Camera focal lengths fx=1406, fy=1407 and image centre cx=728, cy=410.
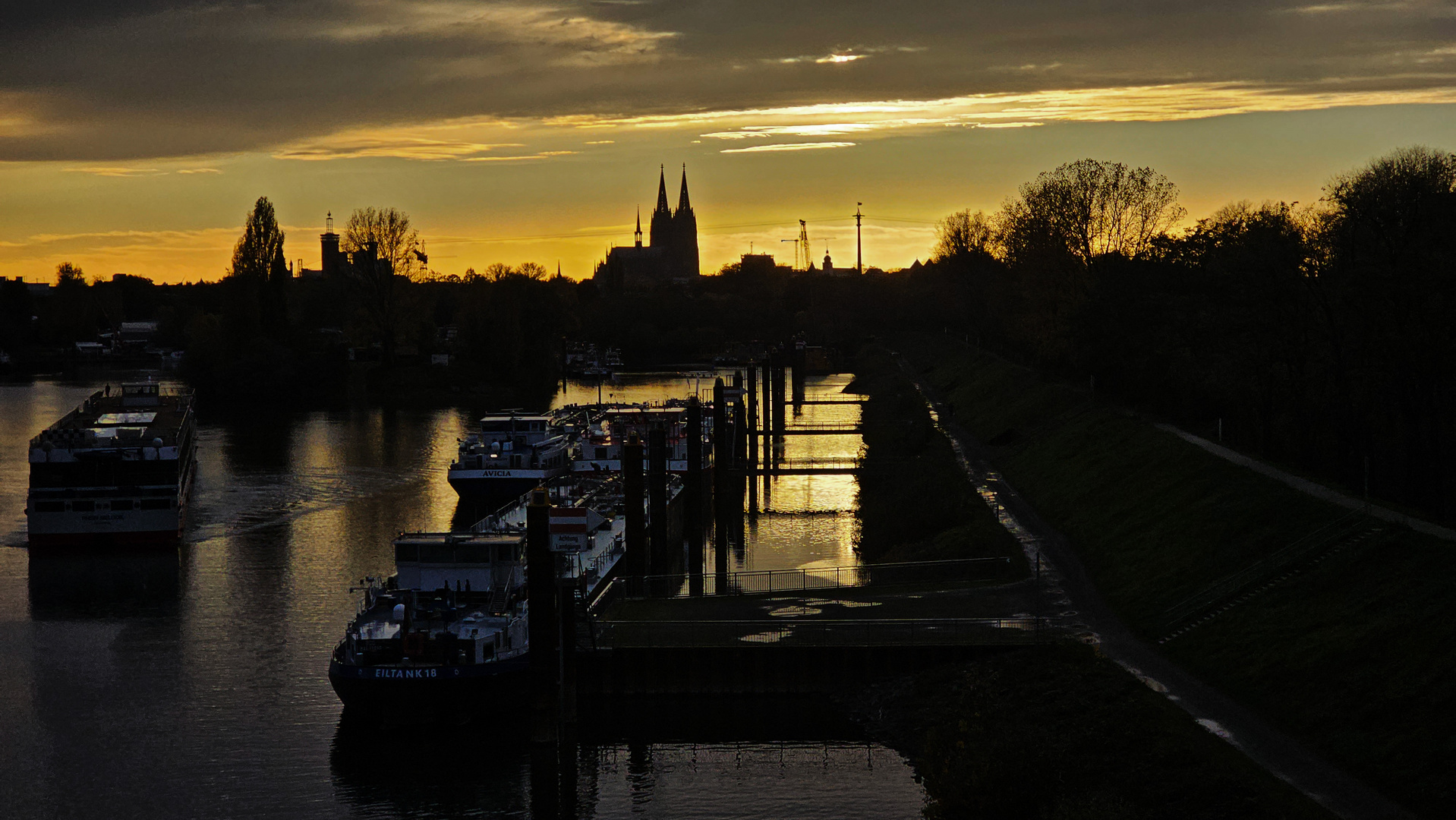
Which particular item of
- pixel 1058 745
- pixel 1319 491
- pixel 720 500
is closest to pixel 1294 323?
pixel 1319 491

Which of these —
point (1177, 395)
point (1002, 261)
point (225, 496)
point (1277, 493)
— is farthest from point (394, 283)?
point (1277, 493)

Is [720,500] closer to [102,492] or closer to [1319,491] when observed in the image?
[1319,491]

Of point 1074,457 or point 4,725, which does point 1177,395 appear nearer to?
point 1074,457

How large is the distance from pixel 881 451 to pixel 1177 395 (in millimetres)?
21218

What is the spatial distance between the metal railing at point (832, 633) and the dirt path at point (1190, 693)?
2.38 metres

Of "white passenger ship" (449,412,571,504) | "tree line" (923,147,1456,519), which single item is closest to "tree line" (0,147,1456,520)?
"tree line" (923,147,1456,519)

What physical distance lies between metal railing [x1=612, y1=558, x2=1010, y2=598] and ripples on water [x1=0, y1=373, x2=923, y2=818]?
8242mm

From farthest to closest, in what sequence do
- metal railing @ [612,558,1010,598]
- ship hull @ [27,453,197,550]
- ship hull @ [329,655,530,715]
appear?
ship hull @ [27,453,197,550]
metal railing @ [612,558,1010,598]
ship hull @ [329,655,530,715]

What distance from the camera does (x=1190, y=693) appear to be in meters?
33.2

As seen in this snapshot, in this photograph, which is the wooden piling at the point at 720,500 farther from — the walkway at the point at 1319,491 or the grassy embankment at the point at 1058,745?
the walkway at the point at 1319,491

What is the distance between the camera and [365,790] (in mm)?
33969

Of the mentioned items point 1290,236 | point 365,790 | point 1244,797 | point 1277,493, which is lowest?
point 365,790

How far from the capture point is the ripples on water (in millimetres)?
33281

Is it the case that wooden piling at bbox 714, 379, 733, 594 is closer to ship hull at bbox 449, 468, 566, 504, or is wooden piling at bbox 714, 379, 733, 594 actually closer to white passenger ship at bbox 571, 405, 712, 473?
white passenger ship at bbox 571, 405, 712, 473
